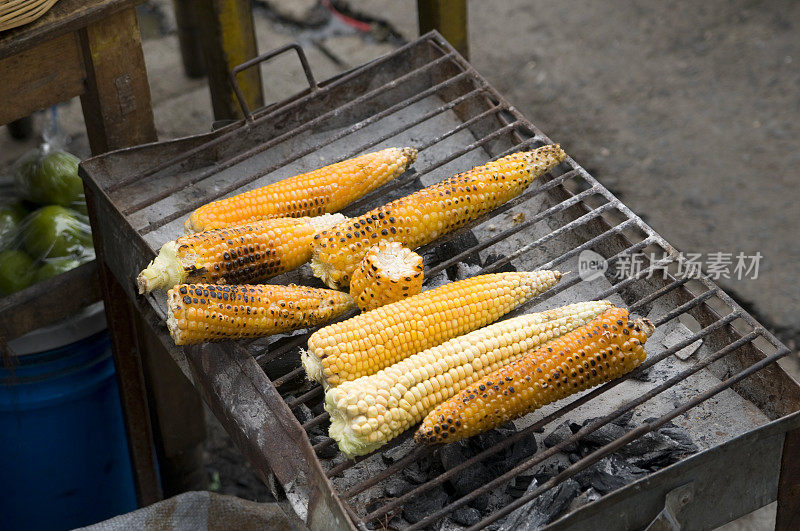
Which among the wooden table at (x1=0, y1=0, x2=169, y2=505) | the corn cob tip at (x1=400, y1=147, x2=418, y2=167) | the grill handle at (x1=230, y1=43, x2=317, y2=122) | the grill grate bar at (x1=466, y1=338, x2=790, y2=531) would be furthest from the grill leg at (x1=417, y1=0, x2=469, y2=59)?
the grill grate bar at (x1=466, y1=338, x2=790, y2=531)

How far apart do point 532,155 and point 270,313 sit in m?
1.02

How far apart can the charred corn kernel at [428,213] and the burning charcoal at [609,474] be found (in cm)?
85

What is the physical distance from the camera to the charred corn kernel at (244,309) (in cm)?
254

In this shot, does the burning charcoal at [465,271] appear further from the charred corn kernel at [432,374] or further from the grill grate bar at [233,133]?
the grill grate bar at [233,133]

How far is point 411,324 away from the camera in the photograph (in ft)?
8.56

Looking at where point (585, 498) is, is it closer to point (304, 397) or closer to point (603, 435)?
point (603, 435)

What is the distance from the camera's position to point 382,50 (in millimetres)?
6957

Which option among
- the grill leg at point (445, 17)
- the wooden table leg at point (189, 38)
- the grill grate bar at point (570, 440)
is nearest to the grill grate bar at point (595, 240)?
the grill grate bar at point (570, 440)

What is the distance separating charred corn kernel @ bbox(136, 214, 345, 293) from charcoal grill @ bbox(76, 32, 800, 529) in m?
0.15

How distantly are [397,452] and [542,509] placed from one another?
0.45 metres

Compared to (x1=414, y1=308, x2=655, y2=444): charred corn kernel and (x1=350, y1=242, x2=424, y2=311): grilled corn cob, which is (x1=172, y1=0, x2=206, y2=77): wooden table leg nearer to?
(x1=350, y1=242, x2=424, y2=311): grilled corn cob

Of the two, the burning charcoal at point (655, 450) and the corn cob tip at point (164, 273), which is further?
the corn cob tip at point (164, 273)

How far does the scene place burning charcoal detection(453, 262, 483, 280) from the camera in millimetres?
3121

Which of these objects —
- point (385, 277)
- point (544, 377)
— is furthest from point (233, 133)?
point (544, 377)
